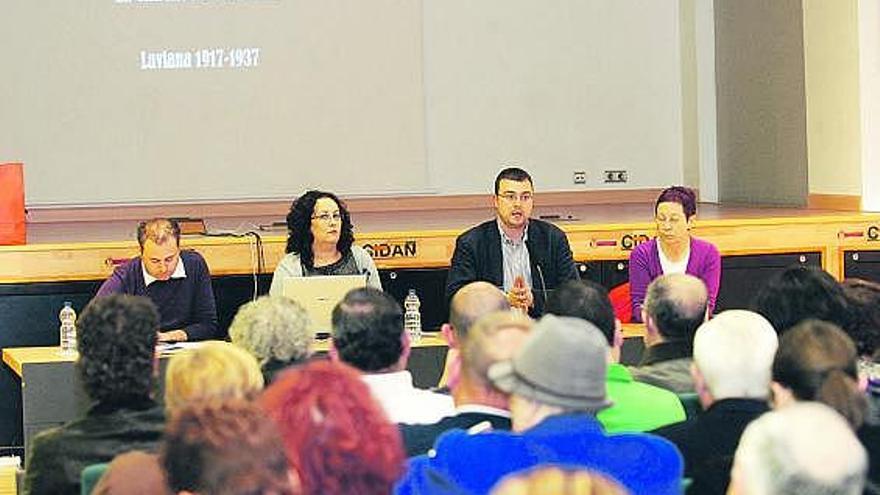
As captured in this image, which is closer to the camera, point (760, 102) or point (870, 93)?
point (870, 93)

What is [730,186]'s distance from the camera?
1229 cm

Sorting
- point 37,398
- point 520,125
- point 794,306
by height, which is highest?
point 520,125

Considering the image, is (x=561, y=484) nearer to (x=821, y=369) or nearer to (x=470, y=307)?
(x=821, y=369)

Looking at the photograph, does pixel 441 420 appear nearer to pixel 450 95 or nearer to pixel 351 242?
pixel 351 242

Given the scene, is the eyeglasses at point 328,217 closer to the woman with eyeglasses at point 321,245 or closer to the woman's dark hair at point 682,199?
the woman with eyeglasses at point 321,245

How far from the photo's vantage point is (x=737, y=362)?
3221 millimetres

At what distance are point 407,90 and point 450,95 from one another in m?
0.34

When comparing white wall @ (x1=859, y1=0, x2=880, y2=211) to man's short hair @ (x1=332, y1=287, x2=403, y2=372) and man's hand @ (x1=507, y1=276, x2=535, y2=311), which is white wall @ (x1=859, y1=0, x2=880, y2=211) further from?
man's short hair @ (x1=332, y1=287, x2=403, y2=372)

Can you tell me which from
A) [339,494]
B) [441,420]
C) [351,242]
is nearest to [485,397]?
[441,420]

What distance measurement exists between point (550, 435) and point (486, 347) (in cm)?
39

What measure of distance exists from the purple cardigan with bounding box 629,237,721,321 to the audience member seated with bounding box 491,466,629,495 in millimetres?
4869

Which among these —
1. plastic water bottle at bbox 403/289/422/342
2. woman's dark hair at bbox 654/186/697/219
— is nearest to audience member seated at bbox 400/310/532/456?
plastic water bottle at bbox 403/289/422/342

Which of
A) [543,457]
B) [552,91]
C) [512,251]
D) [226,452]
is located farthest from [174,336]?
[552,91]

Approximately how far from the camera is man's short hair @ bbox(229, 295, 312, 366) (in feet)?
13.5
